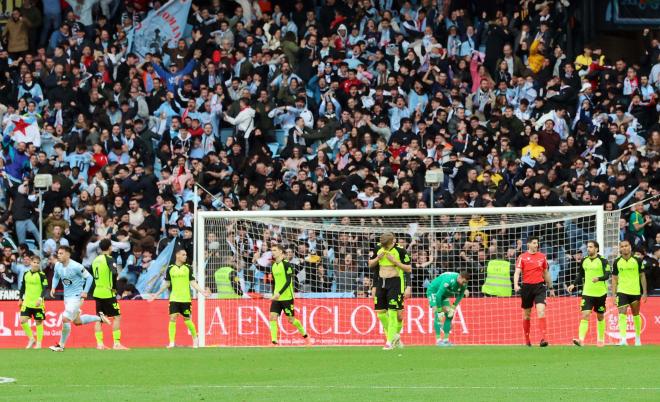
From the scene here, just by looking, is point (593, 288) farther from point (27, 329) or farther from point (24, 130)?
point (24, 130)

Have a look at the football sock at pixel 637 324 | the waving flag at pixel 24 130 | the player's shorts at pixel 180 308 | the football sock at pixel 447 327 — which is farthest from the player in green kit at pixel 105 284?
the football sock at pixel 637 324

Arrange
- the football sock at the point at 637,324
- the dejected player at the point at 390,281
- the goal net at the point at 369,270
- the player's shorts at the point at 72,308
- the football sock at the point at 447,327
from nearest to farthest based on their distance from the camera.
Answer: the dejected player at the point at 390,281
the player's shorts at the point at 72,308
the football sock at the point at 637,324
the football sock at the point at 447,327
the goal net at the point at 369,270

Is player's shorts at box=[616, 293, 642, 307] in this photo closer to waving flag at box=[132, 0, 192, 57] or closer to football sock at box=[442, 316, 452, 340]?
football sock at box=[442, 316, 452, 340]

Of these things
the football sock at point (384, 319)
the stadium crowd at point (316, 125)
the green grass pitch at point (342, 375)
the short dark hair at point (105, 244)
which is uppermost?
the stadium crowd at point (316, 125)

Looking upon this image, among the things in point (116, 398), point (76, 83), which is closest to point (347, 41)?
point (76, 83)

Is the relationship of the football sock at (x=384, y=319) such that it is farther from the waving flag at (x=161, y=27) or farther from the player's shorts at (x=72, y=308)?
the waving flag at (x=161, y=27)

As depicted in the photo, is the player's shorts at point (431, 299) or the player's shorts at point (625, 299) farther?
the player's shorts at point (431, 299)

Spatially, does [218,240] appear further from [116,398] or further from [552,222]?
[116,398]

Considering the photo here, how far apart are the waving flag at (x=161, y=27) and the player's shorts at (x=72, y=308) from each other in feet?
38.7

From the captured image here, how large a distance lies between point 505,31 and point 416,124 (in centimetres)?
339

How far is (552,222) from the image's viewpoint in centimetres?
2538

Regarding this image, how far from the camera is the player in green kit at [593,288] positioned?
2308 centimetres

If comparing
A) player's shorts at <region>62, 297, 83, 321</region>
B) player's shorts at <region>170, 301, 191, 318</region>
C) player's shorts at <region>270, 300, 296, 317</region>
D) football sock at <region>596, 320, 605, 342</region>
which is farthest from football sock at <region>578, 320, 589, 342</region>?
player's shorts at <region>62, 297, 83, 321</region>

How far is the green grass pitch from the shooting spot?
44.8 ft
